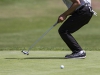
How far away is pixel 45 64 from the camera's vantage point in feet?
27.2

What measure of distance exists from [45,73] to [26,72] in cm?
33

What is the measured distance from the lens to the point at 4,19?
2853 centimetres

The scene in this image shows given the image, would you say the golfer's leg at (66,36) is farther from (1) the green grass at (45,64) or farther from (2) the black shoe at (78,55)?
(1) the green grass at (45,64)

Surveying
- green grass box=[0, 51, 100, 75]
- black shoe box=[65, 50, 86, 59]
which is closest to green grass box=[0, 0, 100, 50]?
green grass box=[0, 51, 100, 75]

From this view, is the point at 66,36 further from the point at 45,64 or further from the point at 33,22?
the point at 33,22

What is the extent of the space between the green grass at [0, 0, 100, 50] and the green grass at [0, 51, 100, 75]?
688 cm

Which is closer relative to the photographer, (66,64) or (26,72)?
(26,72)

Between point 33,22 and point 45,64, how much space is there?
19398 mm

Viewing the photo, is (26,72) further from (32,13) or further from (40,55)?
(32,13)

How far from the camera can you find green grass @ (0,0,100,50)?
62.1 feet

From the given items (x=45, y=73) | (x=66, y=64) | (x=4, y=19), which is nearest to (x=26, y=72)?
(x=45, y=73)

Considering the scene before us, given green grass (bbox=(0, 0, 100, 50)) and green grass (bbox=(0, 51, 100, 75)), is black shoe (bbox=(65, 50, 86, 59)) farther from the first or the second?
green grass (bbox=(0, 0, 100, 50))

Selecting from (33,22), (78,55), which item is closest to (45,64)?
(78,55)

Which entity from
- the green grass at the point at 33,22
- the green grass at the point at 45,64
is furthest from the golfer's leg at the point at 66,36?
the green grass at the point at 33,22
